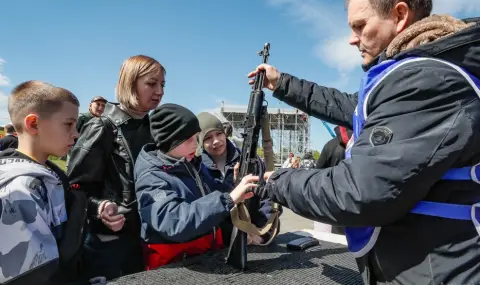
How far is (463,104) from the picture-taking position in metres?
0.98

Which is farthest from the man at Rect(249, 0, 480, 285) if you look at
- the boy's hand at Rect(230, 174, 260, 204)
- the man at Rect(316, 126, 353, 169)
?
the man at Rect(316, 126, 353, 169)

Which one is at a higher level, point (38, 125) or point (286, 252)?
point (38, 125)

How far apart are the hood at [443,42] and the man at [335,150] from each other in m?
2.97

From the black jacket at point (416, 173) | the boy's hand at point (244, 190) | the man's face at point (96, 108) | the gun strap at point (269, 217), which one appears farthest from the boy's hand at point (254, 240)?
the man's face at point (96, 108)

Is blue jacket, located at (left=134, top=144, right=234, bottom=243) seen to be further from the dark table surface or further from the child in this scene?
the dark table surface

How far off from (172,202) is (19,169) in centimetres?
72

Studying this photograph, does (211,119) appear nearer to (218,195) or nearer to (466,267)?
(218,195)

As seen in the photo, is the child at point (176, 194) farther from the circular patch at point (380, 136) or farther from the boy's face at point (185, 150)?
the circular patch at point (380, 136)

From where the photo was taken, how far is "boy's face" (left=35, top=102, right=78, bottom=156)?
1.72 m

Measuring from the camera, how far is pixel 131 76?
241 cm

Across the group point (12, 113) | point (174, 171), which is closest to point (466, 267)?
point (174, 171)

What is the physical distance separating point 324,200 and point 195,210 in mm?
855

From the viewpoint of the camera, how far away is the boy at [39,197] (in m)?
1.34

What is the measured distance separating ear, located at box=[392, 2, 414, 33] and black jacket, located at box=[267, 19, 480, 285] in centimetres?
29
